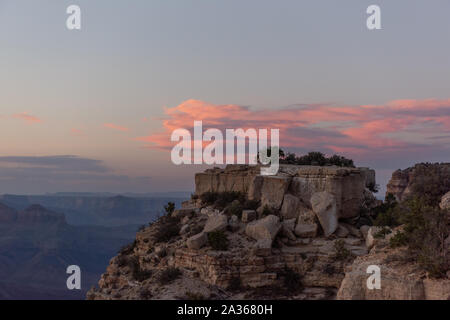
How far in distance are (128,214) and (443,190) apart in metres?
138

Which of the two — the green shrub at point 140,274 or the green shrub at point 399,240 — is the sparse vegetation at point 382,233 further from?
the green shrub at point 140,274

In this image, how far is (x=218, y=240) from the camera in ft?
63.7

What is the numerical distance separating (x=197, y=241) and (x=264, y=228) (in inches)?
112

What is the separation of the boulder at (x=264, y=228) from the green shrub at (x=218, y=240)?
48.2 inches

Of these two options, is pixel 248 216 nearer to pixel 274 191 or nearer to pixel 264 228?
pixel 264 228

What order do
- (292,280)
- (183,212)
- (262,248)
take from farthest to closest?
(183,212) < (262,248) < (292,280)

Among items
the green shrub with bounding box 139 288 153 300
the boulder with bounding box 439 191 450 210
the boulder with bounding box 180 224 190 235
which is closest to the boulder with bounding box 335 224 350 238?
the boulder with bounding box 439 191 450 210

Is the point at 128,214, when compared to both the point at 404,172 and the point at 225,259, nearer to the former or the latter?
the point at 404,172

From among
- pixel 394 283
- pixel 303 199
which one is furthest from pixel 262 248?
pixel 394 283

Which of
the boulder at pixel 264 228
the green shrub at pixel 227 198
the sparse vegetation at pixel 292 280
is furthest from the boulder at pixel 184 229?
the sparse vegetation at pixel 292 280

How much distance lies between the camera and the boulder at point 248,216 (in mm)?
21594

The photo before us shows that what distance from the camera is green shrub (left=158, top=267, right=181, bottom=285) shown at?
18281mm

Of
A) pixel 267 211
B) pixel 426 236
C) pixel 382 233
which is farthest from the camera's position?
pixel 267 211

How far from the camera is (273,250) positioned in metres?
19.7
